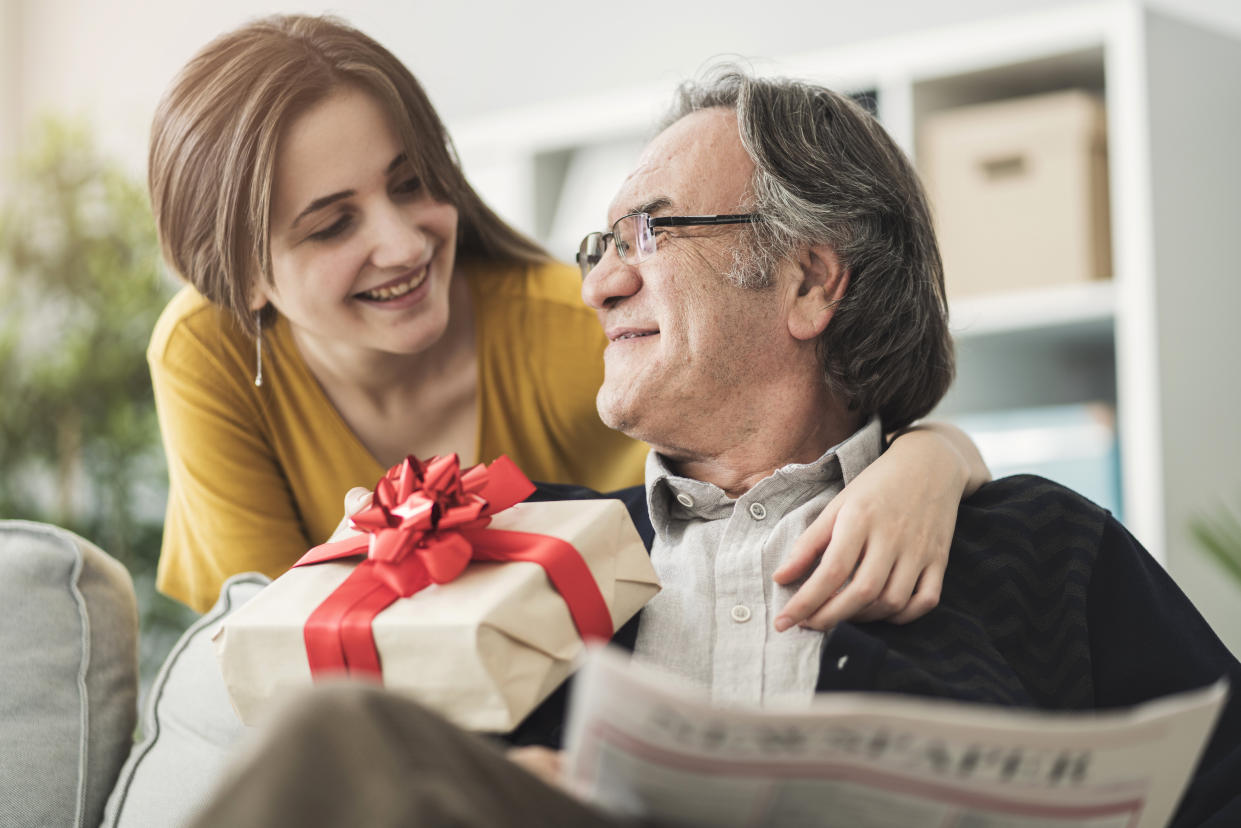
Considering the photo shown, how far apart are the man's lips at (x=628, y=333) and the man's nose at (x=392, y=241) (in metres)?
0.29

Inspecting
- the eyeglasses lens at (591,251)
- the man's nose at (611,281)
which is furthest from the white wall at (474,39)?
the man's nose at (611,281)

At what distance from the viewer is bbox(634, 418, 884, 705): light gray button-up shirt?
3.78 feet

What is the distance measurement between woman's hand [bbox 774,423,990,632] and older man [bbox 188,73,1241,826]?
0.02m

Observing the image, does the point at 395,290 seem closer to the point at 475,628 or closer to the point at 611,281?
the point at 611,281

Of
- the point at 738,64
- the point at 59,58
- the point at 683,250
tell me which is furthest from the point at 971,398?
the point at 59,58

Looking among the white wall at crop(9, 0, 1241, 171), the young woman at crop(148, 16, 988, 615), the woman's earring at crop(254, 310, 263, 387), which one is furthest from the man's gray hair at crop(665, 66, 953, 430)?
the white wall at crop(9, 0, 1241, 171)

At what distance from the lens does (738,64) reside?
1610 millimetres

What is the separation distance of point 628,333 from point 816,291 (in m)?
0.23

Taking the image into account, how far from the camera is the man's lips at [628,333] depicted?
1.39 metres

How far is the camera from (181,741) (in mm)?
1332

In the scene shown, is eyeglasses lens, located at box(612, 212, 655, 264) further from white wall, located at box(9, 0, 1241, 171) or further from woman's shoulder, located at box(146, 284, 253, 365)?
white wall, located at box(9, 0, 1241, 171)

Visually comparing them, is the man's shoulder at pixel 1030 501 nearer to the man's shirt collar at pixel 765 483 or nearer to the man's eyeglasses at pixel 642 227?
the man's shirt collar at pixel 765 483

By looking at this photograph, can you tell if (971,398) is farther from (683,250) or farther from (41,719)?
(41,719)

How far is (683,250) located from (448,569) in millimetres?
540
